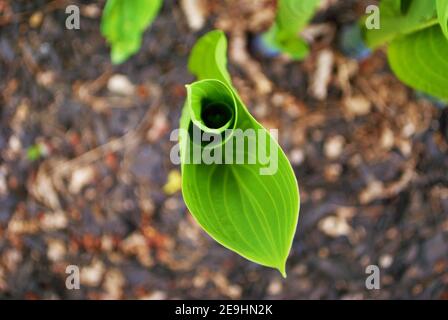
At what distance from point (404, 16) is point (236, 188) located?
0.98 feet

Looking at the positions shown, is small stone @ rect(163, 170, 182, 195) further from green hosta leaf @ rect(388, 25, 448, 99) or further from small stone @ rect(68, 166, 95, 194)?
green hosta leaf @ rect(388, 25, 448, 99)

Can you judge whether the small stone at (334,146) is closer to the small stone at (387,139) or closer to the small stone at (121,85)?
the small stone at (387,139)

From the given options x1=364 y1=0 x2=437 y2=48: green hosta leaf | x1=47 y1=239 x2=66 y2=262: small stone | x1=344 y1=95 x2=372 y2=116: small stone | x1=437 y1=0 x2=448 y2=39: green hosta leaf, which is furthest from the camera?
x1=47 y1=239 x2=66 y2=262: small stone

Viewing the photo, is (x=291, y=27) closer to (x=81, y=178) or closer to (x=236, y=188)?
(x=236, y=188)

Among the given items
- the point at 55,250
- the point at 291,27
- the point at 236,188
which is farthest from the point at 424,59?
the point at 55,250

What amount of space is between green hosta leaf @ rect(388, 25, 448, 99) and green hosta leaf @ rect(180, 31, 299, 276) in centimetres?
28

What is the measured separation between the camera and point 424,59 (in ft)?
2.06

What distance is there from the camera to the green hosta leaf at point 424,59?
60 cm

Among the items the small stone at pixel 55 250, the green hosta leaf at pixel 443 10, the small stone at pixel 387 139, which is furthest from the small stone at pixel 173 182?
the green hosta leaf at pixel 443 10

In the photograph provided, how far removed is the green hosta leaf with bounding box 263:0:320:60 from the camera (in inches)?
26.8

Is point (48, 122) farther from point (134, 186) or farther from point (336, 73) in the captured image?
point (336, 73)

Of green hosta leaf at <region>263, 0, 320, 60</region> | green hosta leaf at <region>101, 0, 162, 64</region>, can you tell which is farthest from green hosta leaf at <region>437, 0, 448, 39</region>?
green hosta leaf at <region>101, 0, 162, 64</region>

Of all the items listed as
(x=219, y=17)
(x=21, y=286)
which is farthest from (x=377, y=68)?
(x=21, y=286)
